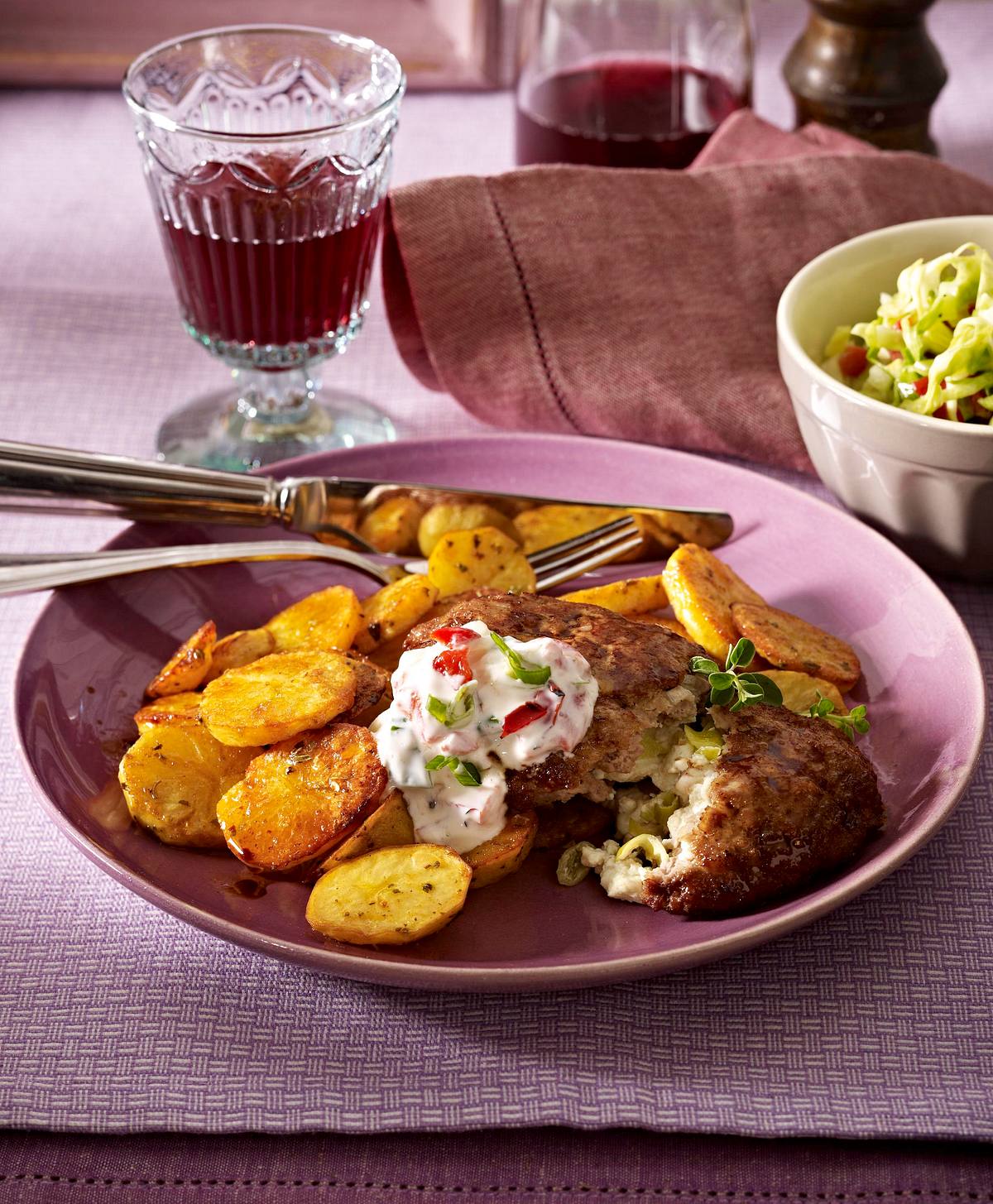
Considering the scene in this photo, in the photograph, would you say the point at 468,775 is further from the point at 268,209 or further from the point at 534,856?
the point at 268,209

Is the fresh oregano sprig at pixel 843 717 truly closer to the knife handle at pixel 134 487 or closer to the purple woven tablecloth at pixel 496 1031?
the purple woven tablecloth at pixel 496 1031

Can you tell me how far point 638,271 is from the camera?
2561 millimetres

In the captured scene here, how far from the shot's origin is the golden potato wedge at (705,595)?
178 cm

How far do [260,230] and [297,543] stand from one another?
24.5 inches

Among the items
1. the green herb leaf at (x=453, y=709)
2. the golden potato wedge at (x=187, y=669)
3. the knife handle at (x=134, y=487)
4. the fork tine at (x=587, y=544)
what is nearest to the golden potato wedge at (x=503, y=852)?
the green herb leaf at (x=453, y=709)

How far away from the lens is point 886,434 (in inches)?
77.8

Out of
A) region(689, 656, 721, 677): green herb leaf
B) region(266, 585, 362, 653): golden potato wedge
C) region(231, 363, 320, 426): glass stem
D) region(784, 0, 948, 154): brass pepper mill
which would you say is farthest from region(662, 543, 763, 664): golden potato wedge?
region(784, 0, 948, 154): brass pepper mill

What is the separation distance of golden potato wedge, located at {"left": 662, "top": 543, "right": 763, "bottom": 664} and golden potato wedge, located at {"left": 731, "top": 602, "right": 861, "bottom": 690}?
0.02 m

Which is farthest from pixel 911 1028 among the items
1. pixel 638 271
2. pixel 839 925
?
pixel 638 271

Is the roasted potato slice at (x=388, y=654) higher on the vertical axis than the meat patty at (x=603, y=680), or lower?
lower

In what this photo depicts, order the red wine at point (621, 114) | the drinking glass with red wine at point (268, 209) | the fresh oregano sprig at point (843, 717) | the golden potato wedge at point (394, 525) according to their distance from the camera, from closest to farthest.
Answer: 1. the fresh oregano sprig at point (843, 717)
2. the golden potato wedge at point (394, 525)
3. the drinking glass with red wine at point (268, 209)
4. the red wine at point (621, 114)

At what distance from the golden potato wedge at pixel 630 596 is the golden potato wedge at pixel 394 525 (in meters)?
0.33

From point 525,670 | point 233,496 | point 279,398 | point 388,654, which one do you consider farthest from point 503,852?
point 279,398

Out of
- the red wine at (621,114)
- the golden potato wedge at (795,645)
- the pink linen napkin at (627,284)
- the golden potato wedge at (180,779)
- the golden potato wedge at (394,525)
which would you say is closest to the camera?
the golden potato wedge at (180,779)
